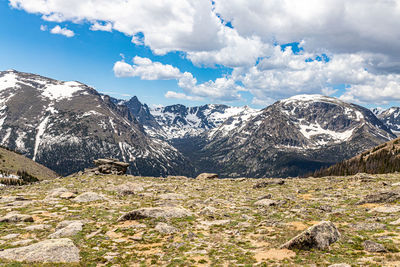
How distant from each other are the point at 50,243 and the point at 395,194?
128 feet

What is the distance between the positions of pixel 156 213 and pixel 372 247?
20.9 m

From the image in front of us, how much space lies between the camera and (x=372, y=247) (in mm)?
17844

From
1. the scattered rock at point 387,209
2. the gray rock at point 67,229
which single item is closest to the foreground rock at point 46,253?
the gray rock at point 67,229

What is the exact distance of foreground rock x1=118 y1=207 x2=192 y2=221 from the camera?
27.2 metres

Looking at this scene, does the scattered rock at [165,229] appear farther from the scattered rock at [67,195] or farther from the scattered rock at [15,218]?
the scattered rock at [67,195]

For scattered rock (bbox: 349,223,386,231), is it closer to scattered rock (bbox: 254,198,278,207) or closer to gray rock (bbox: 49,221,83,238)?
scattered rock (bbox: 254,198,278,207)

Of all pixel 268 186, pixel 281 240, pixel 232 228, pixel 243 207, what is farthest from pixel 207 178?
pixel 281 240

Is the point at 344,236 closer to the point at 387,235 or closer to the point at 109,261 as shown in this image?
the point at 387,235

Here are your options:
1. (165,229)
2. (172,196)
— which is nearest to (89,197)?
(172,196)

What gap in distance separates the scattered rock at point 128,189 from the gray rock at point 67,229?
619 inches

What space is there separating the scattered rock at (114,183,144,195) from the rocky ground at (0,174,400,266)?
316 cm

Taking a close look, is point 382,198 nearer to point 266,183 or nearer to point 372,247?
point 372,247

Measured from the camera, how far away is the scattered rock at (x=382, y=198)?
2970cm

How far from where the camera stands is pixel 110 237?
22453mm
